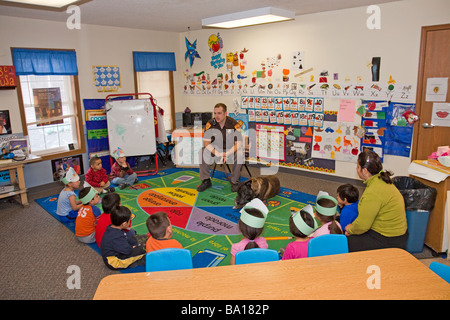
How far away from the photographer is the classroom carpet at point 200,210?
3.59 m

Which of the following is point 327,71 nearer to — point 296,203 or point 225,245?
point 296,203

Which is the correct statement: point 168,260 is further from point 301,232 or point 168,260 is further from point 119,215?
point 119,215

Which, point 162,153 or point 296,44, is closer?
point 296,44

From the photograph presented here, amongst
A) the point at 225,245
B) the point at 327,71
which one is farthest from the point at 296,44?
the point at 225,245

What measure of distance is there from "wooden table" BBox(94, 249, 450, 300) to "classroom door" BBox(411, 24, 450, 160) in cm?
331

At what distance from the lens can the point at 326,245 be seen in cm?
220

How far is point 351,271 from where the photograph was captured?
1.79 m

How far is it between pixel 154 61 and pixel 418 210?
17.8 feet

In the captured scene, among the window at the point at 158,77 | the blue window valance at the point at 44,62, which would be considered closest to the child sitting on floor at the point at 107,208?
the blue window valance at the point at 44,62

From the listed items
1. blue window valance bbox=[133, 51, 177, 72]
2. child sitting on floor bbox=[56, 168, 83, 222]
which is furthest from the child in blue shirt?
blue window valance bbox=[133, 51, 177, 72]

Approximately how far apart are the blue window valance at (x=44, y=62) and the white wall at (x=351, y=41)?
2821 millimetres

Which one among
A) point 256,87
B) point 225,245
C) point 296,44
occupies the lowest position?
point 225,245

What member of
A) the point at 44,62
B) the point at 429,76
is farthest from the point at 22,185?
the point at 429,76
